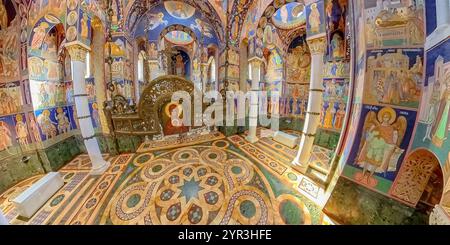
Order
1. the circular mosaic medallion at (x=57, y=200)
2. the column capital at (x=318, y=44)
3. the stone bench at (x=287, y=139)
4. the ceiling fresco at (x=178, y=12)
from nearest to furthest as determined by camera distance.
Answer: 1. the circular mosaic medallion at (x=57, y=200)
2. the column capital at (x=318, y=44)
3. the ceiling fresco at (x=178, y=12)
4. the stone bench at (x=287, y=139)

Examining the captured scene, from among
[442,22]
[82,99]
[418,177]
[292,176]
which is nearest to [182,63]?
[82,99]

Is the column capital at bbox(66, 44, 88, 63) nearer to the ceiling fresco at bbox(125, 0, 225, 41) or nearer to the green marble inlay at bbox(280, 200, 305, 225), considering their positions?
the ceiling fresco at bbox(125, 0, 225, 41)

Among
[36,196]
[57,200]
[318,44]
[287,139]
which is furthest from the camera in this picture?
[287,139]

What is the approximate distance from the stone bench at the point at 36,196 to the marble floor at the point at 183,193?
131 millimetres

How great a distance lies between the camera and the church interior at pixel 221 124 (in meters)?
2.29

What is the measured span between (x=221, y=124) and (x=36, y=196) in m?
6.37

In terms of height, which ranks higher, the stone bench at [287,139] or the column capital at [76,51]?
the column capital at [76,51]

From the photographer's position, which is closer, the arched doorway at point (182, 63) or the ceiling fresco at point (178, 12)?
the ceiling fresco at point (178, 12)

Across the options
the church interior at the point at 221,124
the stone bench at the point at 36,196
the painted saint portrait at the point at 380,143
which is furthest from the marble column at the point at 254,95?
the stone bench at the point at 36,196

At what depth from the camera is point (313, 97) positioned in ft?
14.0

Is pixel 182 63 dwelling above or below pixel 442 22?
above

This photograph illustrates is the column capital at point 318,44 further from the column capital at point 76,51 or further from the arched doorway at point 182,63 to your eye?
the arched doorway at point 182,63

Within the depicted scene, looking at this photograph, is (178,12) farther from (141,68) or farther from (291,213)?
(291,213)

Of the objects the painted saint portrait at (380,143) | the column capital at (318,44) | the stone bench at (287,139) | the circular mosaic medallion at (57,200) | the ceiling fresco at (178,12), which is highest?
the ceiling fresco at (178,12)
